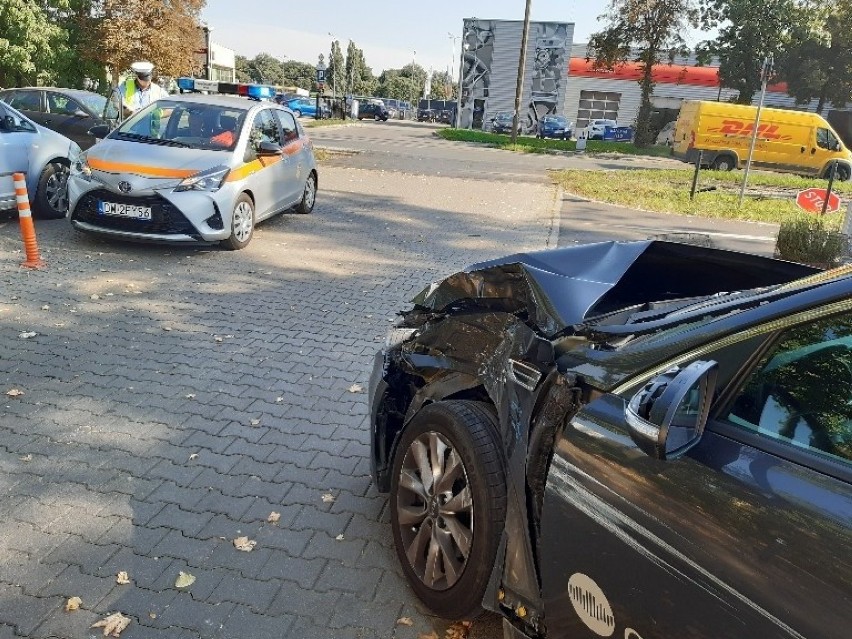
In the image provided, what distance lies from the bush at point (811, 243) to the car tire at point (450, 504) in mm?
7032

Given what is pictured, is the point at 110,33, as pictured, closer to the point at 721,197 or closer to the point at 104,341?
the point at 721,197

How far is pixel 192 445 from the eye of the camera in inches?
157

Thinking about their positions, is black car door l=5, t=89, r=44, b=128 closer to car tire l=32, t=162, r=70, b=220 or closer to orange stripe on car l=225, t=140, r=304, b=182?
car tire l=32, t=162, r=70, b=220

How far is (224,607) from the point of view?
2754mm

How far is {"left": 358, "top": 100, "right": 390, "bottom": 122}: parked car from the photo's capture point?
54.8 meters

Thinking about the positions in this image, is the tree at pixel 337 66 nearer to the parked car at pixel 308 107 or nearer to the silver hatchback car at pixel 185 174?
the parked car at pixel 308 107

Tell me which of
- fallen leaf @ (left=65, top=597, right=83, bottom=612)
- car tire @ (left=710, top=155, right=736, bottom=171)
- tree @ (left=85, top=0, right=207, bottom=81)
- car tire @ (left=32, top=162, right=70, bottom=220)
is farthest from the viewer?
car tire @ (left=710, top=155, right=736, bottom=171)

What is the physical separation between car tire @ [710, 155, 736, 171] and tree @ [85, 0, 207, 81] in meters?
20.6

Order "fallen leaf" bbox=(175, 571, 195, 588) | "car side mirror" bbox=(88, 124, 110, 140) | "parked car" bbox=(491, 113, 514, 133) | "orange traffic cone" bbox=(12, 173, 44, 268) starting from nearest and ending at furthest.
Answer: "fallen leaf" bbox=(175, 571, 195, 588)
"orange traffic cone" bbox=(12, 173, 44, 268)
"car side mirror" bbox=(88, 124, 110, 140)
"parked car" bbox=(491, 113, 514, 133)

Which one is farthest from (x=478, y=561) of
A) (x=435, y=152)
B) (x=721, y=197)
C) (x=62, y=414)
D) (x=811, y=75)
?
(x=811, y=75)

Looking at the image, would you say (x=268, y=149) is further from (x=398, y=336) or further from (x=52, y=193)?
(x=398, y=336)

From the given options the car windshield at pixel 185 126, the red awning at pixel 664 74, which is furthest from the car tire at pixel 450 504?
the red awning at pixel 664 74

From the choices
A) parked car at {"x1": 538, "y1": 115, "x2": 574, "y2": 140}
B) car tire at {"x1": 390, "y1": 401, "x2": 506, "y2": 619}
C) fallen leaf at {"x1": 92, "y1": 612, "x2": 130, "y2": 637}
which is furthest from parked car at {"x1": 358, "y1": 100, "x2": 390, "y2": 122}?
fallen leaf at {"x1": 92, "y1": 612, "x2": 130, "y2": 637}

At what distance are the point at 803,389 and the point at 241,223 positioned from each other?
772cm
